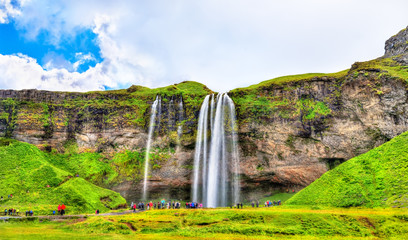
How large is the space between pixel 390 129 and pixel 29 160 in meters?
54.5

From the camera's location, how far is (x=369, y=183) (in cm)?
2712

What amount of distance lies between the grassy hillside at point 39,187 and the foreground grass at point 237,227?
348 inches

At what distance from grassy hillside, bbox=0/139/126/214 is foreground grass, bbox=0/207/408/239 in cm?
885

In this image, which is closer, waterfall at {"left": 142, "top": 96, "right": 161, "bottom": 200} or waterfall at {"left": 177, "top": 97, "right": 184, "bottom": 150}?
waterfall at {"left": 142, "top": 96, "right": 161, "bottom": 200}

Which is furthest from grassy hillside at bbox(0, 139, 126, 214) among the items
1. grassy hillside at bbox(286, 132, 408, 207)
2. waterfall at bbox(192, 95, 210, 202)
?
grassy hillside at bbox(286, 132, 408, 207)

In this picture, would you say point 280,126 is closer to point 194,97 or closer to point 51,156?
point 194,97

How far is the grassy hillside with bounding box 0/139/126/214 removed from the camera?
32838 mm

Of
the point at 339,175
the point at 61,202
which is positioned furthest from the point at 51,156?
the point at 339,175

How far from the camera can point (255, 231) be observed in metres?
19.5

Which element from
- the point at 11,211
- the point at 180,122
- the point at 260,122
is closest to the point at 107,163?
the point at 180,122

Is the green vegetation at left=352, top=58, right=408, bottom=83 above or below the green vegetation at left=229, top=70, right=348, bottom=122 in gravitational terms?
above

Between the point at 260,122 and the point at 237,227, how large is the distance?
27890mm

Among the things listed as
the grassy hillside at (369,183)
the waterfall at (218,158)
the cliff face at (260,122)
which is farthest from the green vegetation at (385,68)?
the waterfall at (218,158)

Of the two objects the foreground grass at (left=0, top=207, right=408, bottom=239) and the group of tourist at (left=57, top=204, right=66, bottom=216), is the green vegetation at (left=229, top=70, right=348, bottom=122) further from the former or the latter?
the group of tourist at (left=57, top=204, right=66, bottom=216)
